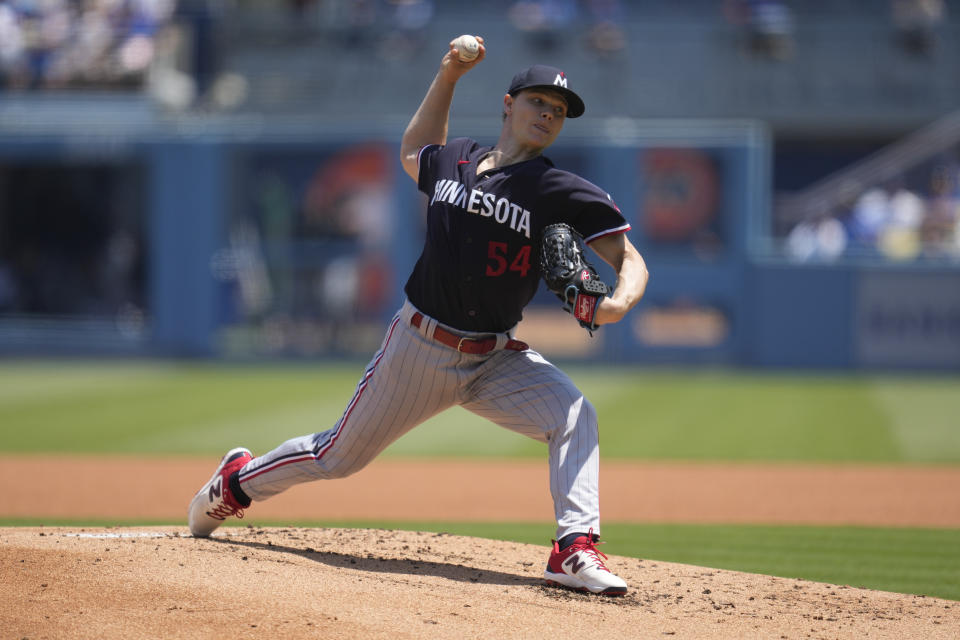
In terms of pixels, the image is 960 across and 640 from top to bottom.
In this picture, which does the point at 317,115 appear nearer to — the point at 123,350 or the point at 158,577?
the point at 123,350

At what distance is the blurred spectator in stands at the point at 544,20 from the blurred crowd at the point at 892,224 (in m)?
5.85

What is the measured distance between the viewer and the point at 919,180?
16.2 m

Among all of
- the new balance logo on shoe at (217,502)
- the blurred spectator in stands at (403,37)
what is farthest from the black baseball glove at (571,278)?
the blurred spectator in stands at (403,37)

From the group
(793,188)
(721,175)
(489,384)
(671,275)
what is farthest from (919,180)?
(489,384)

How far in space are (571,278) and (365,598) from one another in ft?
3.92

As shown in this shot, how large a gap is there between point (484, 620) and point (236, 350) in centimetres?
1289

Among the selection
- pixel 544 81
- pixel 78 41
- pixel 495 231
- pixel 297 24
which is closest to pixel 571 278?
pixel 495 231

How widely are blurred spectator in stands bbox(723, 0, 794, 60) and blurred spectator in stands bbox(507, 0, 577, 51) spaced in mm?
2966

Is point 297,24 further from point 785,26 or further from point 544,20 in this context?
point 785,26

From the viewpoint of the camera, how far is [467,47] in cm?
402

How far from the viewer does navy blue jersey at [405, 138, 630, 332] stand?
3.85 m

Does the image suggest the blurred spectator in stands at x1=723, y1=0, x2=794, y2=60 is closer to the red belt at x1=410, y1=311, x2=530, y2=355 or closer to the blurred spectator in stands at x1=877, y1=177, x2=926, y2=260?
the blurred spectator in stands at x1=877, y1=177, x2=926, y2=260

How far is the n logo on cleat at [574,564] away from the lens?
3795 mm

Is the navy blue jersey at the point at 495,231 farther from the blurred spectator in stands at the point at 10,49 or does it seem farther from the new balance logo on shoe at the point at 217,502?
the blurred spectator in stands at the point at 10,49
